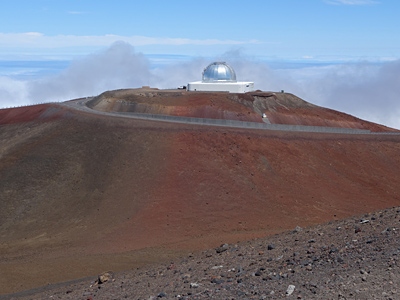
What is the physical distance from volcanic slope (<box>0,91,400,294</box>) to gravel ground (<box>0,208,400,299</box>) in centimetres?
600

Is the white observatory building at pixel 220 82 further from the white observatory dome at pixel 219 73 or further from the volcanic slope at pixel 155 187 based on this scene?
the volcanic slope at pixel 155 187

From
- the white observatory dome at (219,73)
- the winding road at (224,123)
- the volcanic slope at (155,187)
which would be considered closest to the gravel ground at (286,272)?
the volcanic slope at (155,187)

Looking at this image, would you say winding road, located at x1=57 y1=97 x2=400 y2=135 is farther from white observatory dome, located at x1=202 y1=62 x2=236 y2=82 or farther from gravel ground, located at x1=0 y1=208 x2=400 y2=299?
gravel ground, located at x1=0 y1=208 x2=400 y2=299

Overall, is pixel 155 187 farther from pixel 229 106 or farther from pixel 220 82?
pixel 220 82

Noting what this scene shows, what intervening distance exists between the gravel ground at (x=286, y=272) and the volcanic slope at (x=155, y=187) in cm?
600

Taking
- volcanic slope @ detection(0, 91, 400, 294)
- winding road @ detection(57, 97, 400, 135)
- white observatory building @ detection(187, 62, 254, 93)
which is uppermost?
white observatory building @ detection(187, 62, 254, 93)

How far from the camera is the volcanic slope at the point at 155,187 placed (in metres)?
30.6

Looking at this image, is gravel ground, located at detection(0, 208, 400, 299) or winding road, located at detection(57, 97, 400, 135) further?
winding road, located at detection(57, 97, 400, 135)

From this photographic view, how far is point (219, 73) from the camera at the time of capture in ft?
197

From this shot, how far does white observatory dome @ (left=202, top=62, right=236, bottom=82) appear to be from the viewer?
60.0m

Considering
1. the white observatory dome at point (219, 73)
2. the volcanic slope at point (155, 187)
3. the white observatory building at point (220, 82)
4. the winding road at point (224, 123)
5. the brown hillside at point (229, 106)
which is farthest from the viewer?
the white observatory dome at point (219, 73)

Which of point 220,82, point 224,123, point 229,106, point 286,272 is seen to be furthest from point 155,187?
point 220,82

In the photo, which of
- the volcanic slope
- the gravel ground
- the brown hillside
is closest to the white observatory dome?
the brown hillside

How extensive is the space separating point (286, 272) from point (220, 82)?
4373cm
